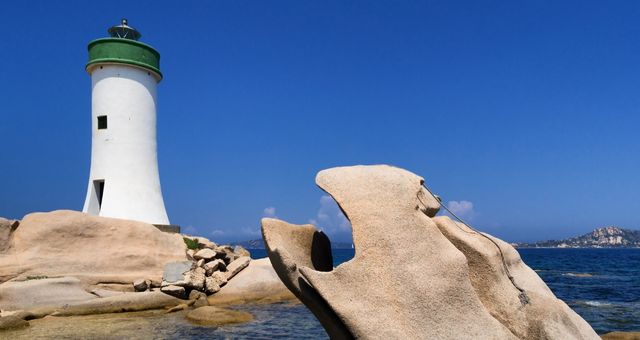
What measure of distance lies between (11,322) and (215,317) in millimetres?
4930

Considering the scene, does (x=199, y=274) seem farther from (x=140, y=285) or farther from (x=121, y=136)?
(x=121, y=136)

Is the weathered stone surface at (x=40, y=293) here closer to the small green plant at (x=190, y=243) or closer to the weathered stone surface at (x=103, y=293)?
the weathered stone surface at (x=103, y=293)

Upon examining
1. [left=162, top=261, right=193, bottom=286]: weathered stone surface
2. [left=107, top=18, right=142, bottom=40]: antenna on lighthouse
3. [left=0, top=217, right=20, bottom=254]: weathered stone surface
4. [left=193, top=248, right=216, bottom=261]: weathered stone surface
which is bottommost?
[left=162, top=261, right=193, bottom=286]: weathered stone surface

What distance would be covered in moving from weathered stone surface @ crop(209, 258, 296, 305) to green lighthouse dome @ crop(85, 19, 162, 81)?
10.9 meters

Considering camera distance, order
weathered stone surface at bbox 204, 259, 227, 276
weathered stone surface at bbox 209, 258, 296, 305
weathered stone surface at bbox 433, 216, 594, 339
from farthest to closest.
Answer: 1. weathered stone surface at bbox 204, 259, 227, 276
2. weathered stone surface at bbox 209, 258, 296, 305
3. weathered stone surface at bbox 433, 216, 594, 339

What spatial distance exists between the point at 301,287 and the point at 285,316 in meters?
9.01

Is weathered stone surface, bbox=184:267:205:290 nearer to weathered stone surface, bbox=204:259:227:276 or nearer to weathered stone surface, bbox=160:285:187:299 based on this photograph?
weathered stone surface, bbox=160:285:187:299

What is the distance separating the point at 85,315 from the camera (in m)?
14.3

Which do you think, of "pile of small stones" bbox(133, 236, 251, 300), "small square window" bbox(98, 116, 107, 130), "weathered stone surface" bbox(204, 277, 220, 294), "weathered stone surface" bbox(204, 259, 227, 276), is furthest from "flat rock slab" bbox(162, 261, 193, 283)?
"small square window" bbox(98, 116, 107, 130)

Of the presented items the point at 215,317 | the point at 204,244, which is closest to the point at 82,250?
the point at 204,244

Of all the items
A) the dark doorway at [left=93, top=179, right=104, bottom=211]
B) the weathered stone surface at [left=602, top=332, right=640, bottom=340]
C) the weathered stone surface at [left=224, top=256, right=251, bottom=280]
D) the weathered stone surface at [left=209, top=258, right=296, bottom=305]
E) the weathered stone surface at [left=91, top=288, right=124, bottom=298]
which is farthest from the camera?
the dark doorway at [left=93, top=179, right=104, bottom=211]

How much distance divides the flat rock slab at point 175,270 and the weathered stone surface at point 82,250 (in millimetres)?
699

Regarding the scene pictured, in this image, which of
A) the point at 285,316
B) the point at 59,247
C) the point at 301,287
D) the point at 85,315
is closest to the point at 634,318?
the point at 285,316

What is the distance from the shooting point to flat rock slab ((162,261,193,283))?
56.4ft
